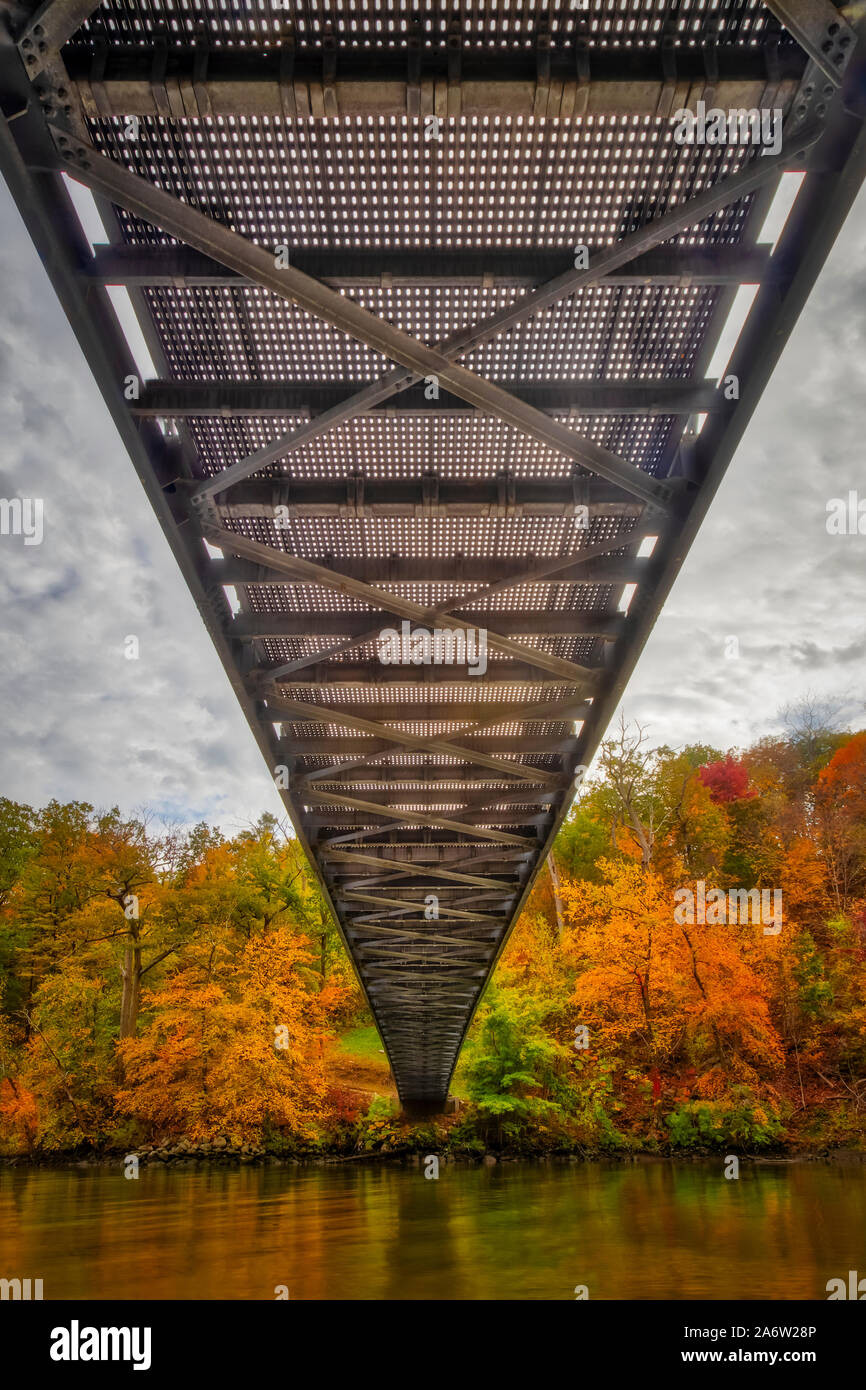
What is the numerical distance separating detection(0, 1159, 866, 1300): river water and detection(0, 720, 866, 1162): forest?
4.60 m

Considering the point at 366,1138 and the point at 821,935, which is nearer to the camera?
the point at 366,1138

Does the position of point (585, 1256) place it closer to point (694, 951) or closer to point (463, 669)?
point (463, 669)

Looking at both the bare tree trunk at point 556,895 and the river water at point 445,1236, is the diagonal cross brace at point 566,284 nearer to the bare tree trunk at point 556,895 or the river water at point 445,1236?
the river water at point 445,1236

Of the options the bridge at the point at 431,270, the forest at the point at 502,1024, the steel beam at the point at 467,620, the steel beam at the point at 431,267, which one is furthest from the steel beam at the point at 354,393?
the forest at the point at 502,1024

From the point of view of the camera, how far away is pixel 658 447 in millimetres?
6207

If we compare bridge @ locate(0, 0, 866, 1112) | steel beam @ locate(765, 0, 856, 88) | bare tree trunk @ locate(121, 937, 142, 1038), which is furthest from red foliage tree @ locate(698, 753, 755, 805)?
steel beam @ locate(765, 0, 856, 88)

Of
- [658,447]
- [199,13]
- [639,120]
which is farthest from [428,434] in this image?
[199,13]

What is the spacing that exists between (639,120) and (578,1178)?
2549cm

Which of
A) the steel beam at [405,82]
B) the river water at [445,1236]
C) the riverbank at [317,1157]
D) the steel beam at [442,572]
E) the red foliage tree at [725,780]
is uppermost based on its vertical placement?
the red foliage tree at [725,780]

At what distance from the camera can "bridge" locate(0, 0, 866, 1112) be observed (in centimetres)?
382

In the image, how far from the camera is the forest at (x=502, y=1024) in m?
27.6

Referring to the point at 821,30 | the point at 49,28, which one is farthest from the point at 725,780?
the point at 49,28

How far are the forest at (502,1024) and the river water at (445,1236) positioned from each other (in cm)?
460
